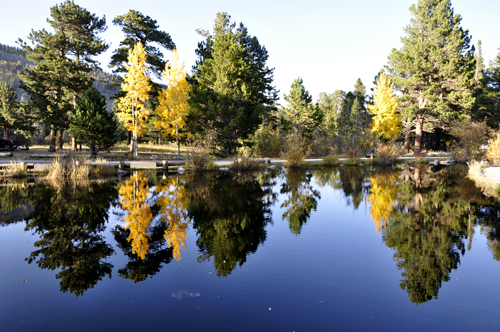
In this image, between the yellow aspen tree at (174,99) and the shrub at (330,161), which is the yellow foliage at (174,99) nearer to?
the yellow aspen tree at (174,99)

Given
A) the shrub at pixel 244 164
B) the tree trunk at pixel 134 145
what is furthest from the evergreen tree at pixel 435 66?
the tree trunk at pixel 134 145

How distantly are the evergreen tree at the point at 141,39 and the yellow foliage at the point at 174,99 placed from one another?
3.58 meters

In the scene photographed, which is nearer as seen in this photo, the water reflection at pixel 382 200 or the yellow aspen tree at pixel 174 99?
the water reflection at pixel 382 200

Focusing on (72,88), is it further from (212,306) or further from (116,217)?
(212,306)

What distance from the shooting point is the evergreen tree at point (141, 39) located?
31.8 meters

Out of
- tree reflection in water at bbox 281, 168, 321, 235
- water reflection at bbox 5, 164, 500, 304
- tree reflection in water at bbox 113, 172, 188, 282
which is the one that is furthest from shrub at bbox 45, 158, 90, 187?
tree reflection in water at bbox 281, 168, 321, 235

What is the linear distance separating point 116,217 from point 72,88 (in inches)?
1078

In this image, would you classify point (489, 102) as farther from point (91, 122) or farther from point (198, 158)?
point (91, 122)

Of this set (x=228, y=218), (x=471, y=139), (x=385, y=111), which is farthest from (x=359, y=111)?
(x=228, y=218)

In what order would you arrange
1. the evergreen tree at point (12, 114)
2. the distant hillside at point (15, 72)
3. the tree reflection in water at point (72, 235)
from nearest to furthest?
the tree reflection in water at point (72, 235) → the evergreen tree at point (12, 114) → the distant hillside at point (15, 72)

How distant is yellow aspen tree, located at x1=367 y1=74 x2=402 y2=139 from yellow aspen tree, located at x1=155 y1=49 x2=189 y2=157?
2333 centimetres

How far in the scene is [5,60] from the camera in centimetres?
13700

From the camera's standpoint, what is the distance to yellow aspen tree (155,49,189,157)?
100 feet

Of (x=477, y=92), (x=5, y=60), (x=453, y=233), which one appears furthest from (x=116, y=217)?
(x=5, y=60)
